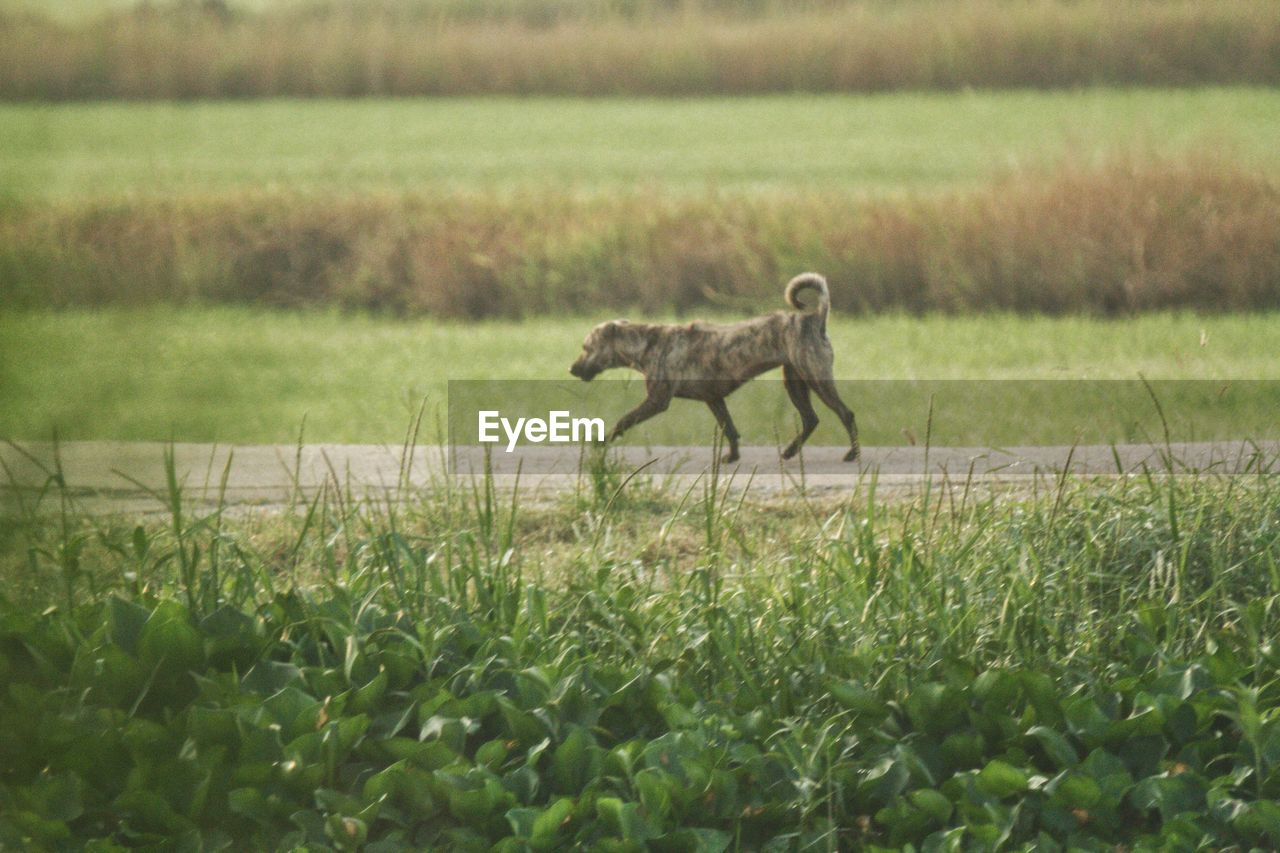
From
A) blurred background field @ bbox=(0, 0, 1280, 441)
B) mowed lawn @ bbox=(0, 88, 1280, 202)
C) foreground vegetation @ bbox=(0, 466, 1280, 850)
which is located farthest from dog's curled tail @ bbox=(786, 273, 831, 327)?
mowed lawn @ bbox=(0, 88, 1280, 202)

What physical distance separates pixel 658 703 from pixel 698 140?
4.68 m

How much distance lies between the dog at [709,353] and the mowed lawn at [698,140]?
259 centimetres

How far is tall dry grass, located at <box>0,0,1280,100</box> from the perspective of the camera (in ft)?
18.4

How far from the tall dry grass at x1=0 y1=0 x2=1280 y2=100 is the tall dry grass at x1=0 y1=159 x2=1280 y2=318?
0.52 m

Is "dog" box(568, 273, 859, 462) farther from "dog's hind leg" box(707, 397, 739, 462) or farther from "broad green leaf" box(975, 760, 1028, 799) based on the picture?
"broad green leaf" box(975, 760, 1028, 799)

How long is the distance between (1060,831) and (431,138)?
557cm

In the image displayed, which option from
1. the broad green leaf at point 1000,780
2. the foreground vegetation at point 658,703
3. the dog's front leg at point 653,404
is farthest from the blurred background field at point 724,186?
the broad green leaf at point 1000,780

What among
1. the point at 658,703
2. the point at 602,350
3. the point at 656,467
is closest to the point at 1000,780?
the point at 658,703

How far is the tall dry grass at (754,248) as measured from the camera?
5695mm

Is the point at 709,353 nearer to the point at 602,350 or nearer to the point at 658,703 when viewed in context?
the point at 602,350

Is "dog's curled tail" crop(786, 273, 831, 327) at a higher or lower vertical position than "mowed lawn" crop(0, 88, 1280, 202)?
lower

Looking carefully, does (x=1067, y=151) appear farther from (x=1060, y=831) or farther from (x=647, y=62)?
(x=1060, y=831)

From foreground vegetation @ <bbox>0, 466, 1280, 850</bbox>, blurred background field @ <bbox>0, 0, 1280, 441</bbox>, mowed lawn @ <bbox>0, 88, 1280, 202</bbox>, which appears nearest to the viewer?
foreground vegetation @ <bbox>0, 466, 1280, 850</bbox>

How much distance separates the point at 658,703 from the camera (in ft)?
7.22
